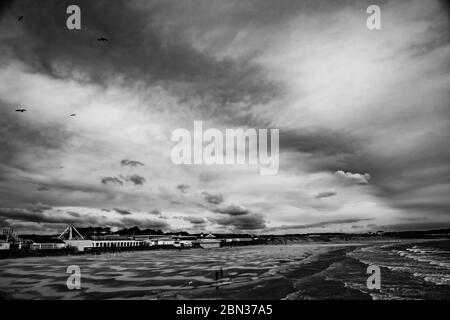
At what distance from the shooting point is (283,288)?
106 feet

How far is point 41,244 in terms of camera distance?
107875mm

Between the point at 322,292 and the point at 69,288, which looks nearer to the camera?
the point at 322,292

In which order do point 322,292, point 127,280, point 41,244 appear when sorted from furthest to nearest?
point 41,244 → point 127,280 → point 322,292
